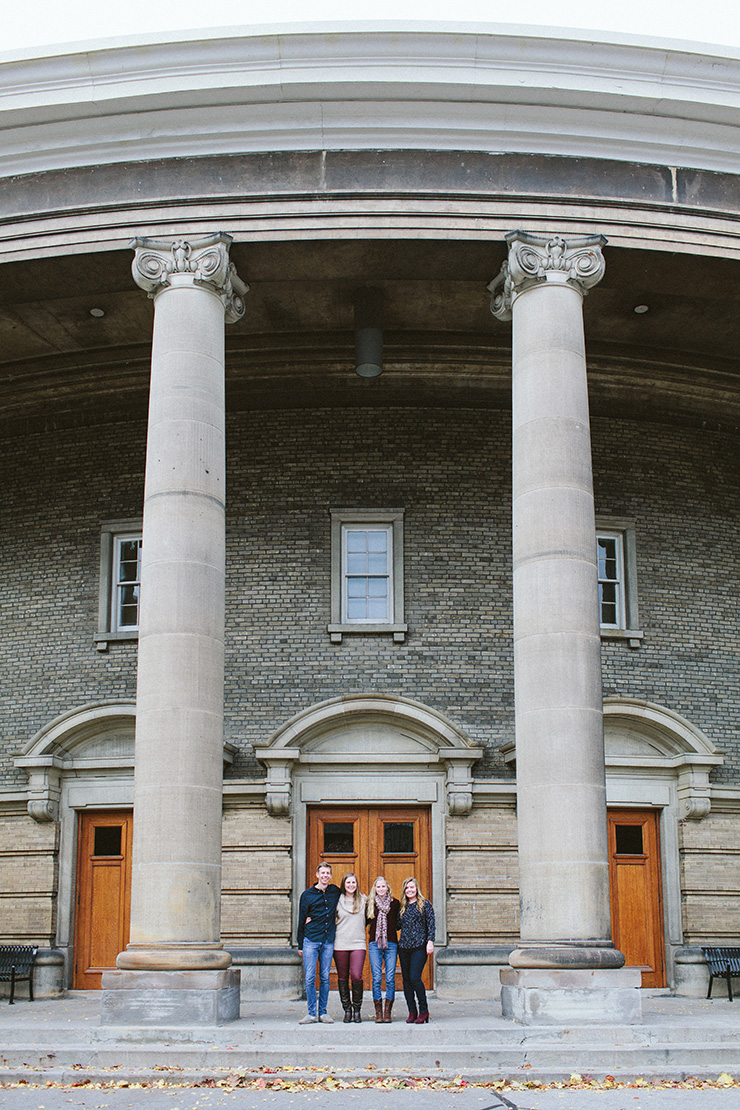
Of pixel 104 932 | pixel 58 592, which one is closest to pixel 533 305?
pixel 58 592

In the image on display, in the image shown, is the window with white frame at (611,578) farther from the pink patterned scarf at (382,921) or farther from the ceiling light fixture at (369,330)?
the pink patterned scarf at (382,921)

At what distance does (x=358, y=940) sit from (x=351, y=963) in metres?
0.26

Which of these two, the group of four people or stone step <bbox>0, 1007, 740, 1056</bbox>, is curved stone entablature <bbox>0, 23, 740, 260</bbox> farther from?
stone step <bbox>0, 1007, 740, 1056</bbox>

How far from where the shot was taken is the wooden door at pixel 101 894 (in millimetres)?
18000

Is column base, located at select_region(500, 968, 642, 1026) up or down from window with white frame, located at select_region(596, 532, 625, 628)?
down

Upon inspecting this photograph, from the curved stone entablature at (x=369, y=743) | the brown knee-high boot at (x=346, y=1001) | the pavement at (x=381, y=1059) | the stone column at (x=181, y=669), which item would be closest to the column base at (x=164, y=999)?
the stone column at (x=181, y=669)

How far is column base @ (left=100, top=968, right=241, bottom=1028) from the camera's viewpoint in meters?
11.9

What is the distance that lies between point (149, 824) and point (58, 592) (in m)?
7.65

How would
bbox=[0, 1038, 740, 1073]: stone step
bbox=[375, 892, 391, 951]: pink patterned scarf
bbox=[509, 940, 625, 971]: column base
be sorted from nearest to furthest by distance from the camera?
1. bbox=[0, 1038, 740, 1073]: stone step
2. bbox=[509, 940, 625, 971]: column base
3. bbox=[375, 892, 391, 951]: pink patterned scarf

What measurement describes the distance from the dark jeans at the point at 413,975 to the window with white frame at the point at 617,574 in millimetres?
7929

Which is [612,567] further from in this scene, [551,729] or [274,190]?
Answer: [274,190]

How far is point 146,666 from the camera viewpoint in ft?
43.5

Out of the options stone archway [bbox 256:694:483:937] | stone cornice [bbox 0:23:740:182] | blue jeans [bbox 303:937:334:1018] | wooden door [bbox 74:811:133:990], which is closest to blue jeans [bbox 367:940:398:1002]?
blue jeans [bbox 303:937:334:1018]

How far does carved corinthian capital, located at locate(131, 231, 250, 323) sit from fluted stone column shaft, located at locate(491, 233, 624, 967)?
3.56m
